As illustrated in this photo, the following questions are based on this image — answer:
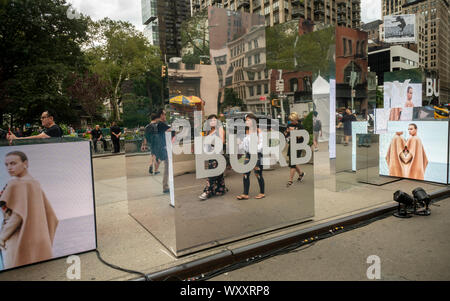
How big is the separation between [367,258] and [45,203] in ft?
13.0

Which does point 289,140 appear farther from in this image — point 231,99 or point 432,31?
point 432,31

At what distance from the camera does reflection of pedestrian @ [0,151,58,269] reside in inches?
132

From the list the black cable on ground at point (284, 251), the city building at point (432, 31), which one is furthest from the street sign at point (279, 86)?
the city building at point (432, 31)

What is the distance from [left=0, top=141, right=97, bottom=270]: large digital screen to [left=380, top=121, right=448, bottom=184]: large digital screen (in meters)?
7.43

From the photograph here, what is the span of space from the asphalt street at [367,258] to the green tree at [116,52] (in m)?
30.5

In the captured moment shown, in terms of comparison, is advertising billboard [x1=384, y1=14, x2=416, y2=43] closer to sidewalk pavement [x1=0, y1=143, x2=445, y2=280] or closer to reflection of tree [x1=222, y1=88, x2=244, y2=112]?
sidewalk pavement [x1=0, y1=143, x2=445, y2=280]

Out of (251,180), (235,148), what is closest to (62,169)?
(235,148)

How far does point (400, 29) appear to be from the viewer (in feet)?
143

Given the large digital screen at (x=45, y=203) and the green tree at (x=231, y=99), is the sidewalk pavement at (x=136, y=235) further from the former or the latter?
the green tree at (x=231, y=99)

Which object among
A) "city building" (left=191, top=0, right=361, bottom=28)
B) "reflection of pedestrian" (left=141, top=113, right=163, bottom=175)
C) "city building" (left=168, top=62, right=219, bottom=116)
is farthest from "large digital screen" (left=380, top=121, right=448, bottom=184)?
"city building" (left=191, top=0, right=361, bottom=28)

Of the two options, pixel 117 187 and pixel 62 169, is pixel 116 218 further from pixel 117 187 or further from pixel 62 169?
pixel 117 187

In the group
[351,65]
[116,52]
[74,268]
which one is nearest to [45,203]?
[74,268]

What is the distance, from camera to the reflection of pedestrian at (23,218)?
3.35m

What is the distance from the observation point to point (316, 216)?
5.02 metres
